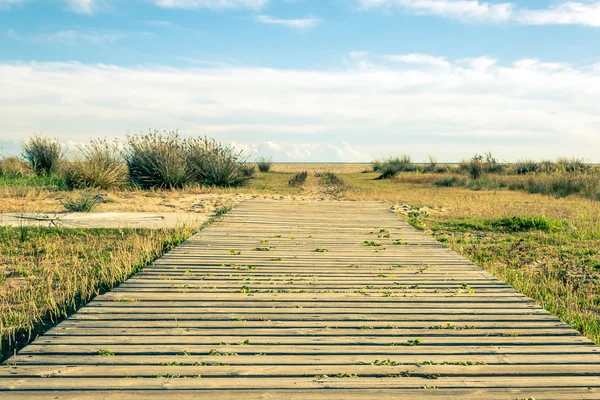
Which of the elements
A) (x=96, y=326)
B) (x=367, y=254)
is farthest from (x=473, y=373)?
(x=367, y=254)

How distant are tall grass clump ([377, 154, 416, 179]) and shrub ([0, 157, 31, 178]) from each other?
18.5m

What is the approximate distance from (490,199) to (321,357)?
43.3 ft

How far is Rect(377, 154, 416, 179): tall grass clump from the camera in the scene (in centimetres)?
3054

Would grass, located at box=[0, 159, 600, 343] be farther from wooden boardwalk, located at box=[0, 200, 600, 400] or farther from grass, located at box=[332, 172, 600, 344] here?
wooden boardwalk, located at box=[0, 200, 600, 400]

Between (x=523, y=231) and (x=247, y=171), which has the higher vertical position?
(x=247, y=171)

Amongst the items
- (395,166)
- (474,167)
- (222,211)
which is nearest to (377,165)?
(395,166)

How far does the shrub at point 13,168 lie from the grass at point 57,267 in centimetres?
1230

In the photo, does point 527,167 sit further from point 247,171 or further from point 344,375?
point 344,375

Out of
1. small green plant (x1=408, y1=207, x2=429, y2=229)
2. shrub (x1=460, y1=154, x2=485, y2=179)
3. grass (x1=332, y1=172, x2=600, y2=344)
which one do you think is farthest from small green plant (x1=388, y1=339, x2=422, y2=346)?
shrub (x1=460, y1=154, x2=485, y2=179)

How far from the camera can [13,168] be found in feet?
66.1

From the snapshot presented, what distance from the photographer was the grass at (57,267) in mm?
4238

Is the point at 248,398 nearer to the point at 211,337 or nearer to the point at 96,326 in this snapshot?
the point at 211,337

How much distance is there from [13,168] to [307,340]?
20352 mm

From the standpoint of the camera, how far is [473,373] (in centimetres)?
275
